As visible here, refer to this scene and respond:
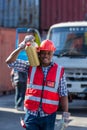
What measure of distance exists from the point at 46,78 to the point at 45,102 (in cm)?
24

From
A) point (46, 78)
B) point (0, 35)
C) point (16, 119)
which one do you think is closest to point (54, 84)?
point (46, 78)

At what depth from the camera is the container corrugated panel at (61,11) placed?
2045 centimetres

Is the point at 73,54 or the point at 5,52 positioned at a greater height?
the point at 73,54

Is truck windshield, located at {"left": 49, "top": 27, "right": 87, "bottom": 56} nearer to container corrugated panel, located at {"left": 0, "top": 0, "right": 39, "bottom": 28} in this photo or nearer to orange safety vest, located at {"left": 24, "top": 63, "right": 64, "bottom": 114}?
orange safety vest, located at {"left": 24, "top": 63, "right": 64, "bottom": 114}

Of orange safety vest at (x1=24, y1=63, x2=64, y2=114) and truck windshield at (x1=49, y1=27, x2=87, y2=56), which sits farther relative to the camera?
truck windshield at (x1=49, y1=27, x2=87, y2=56)

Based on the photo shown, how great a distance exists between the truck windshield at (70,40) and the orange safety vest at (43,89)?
5923 millimetres

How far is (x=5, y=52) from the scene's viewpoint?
15.8 meters

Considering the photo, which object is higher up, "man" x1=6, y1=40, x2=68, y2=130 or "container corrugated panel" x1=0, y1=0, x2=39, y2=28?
"container corrugated panel" x1=0, y1=0, x2=39, y2=28

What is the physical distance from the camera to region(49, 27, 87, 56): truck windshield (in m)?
11.1

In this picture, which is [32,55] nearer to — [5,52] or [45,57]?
[45,57]

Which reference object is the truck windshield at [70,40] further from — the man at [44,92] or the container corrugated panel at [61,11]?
the container corrugated panel at [61,11]

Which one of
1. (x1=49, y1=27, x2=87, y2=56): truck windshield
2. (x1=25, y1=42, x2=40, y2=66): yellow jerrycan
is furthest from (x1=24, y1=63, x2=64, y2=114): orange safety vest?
(x1=49, y1=27, x2=87, y2=56): truck windshield

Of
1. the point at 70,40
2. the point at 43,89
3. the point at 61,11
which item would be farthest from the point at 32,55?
the point at 61,11

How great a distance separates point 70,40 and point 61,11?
30.5 feet
